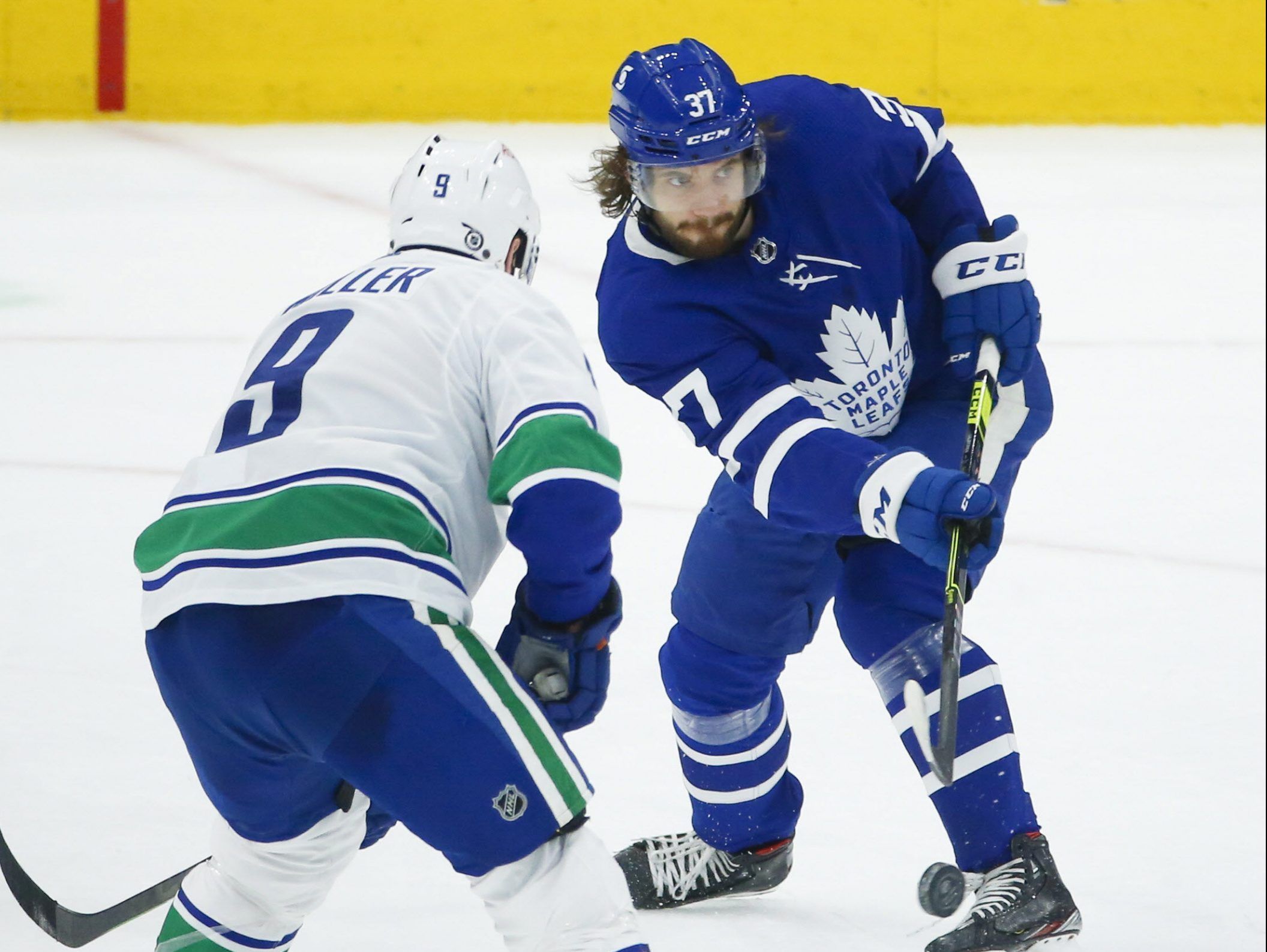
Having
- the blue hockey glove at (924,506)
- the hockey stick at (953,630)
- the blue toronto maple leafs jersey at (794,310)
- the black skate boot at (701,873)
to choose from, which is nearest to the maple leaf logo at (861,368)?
the blue toronto maple leafs jersey at (794,310)

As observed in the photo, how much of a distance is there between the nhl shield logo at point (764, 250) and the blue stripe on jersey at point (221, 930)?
0.97 m

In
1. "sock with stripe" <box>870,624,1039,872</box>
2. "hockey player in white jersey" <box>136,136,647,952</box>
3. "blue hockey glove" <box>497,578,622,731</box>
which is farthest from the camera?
"sock with stripe" <box>870,624,1039,872</box>

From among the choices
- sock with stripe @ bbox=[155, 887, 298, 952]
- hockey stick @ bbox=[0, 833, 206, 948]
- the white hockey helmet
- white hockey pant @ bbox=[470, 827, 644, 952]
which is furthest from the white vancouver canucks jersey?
hockey stick @ bbox=[0, 833, 206, 948]

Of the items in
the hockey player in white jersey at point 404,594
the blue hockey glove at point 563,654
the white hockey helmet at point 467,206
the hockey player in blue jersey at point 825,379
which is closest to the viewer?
the hockey player in white jersey at point 404,594

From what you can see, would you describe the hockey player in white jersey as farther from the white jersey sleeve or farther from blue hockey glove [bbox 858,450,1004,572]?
blue hockey glove [bbox 858,450,1004,572]

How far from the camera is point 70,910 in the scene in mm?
2273

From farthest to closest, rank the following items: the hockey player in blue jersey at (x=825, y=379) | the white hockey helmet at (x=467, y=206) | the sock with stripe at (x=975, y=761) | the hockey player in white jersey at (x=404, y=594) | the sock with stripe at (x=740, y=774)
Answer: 1. the sock with stripe at (x=740, y=774)
2. the sock with stripe at (x=975, y=761)
3. the hockey player in blue jersey at (x=825, y=379)
4. the white hockey helmet at (x=467, y=206)
5. the hockey player in white jersey at (x=404, y=594)

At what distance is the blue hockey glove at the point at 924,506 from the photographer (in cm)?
205

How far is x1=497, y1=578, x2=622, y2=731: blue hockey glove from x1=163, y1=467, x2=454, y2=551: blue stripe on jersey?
0.14m

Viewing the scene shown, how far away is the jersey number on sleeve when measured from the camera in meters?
1.80

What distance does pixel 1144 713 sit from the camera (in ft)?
9.98

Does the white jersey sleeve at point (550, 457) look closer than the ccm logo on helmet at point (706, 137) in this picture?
Yes

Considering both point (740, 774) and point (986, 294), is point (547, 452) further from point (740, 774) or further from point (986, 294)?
point (740, 774)

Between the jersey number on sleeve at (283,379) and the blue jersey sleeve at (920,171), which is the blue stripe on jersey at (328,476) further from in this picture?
the blue jersey sleeve at (920,171)
